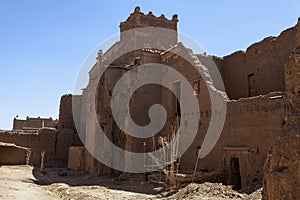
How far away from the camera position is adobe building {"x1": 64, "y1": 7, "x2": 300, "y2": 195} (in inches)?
416

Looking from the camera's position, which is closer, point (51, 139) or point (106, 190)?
point (106, 190)

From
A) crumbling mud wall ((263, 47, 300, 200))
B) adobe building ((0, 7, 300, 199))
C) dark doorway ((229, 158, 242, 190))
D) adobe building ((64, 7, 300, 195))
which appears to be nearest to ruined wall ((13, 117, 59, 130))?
adobe building ((0, 7, 300, 199))

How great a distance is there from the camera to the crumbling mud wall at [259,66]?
12.7m

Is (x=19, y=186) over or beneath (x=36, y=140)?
beneath

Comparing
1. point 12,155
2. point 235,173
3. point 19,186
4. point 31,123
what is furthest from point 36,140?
point 235,173

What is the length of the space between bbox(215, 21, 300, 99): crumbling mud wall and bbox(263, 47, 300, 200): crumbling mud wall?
27.2 feet

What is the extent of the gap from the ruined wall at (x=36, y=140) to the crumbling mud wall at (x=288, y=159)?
22.2 meters

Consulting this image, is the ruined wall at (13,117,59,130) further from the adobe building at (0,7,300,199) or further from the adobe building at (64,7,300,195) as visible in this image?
the adobe building at (64,7,300,195)

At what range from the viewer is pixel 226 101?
39.5 ft

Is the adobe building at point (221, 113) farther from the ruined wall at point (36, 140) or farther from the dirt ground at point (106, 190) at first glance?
the dirt ground at point (106, 190)

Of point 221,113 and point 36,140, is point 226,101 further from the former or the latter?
point 36,140

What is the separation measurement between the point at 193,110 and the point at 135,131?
3968mm

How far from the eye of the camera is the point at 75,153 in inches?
854

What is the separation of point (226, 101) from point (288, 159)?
8.25 m
